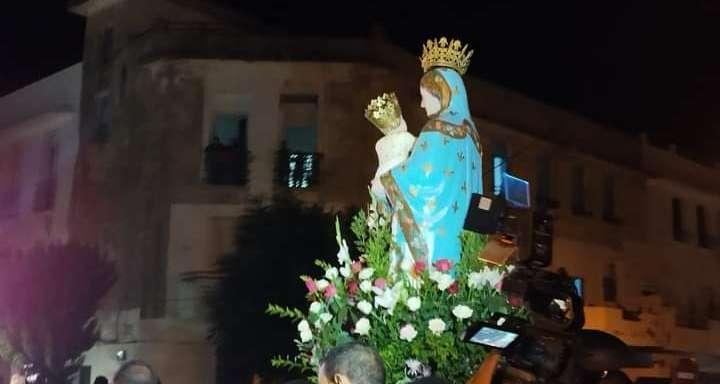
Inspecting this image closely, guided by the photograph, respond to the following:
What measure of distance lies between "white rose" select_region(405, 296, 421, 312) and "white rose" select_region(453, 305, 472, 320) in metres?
0.18

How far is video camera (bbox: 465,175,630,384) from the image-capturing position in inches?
140

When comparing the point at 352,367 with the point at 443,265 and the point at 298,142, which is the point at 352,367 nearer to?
the point at 443,265

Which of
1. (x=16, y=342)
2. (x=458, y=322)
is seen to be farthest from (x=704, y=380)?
(x=458, y=322)

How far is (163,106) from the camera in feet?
61.3

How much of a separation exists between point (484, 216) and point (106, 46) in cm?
1733

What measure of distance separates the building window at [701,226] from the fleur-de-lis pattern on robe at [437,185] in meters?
20.5

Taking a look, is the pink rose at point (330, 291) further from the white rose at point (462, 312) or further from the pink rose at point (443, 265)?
the white rose at point (462, 312)

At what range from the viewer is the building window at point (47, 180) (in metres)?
21.2

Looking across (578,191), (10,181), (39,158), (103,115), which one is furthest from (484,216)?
(10,181)

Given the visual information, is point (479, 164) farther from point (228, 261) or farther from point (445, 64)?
point (228, 261)

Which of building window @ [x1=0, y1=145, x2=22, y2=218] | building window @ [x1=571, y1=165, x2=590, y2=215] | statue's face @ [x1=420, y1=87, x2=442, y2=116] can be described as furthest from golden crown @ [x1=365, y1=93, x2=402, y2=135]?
building window @ [x1=0, y1=145, x2=22, y2=218]

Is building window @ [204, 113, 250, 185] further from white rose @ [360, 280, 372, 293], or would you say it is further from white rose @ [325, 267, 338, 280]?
white rose @ [360, 280, 372, 293]

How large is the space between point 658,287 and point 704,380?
4.73 meters

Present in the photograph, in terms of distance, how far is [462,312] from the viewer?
444 centimetres
